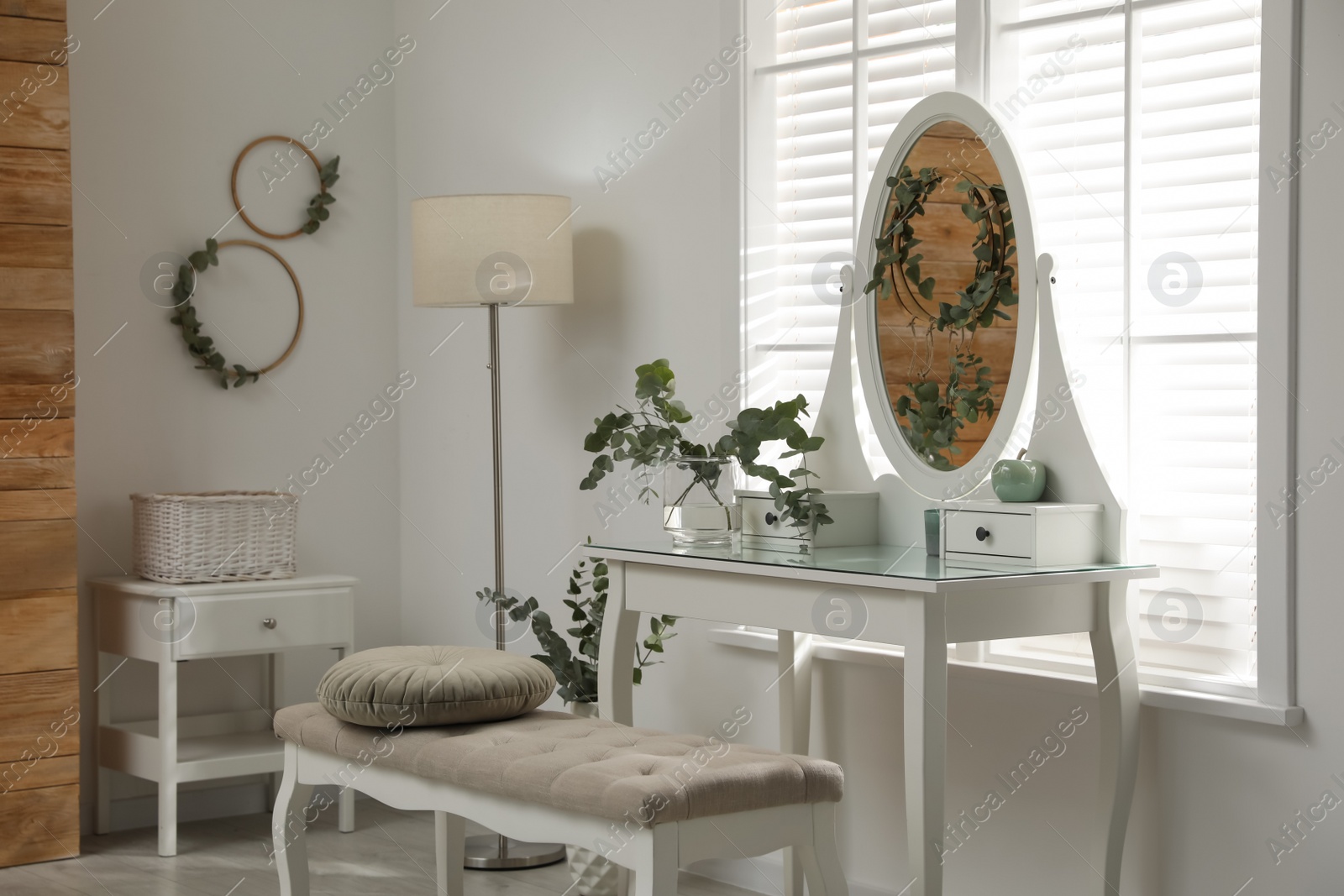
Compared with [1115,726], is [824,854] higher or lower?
lower

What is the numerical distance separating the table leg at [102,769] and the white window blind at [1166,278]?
2.39 meters

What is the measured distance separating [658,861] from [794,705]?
1.08 metres

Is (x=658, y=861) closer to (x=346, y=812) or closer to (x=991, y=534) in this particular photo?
(x=991, y=534)

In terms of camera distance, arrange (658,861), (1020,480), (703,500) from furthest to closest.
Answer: (703,500), (1020,480), (658,861)

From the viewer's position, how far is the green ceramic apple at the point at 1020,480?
248 cm

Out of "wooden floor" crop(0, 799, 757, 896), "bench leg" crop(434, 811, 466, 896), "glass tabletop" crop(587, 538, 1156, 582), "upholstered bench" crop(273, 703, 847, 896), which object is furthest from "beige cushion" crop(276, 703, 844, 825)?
"wooden floor" crop(0, 799, 757, 896)

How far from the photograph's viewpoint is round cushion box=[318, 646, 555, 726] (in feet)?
7.70

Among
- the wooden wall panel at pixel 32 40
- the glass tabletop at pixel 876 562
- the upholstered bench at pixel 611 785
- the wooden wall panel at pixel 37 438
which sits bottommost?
the upholstered bench at pixel 611 785

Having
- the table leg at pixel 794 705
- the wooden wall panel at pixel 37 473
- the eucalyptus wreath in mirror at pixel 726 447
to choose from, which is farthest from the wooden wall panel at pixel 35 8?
the table leg at pixel 794 705

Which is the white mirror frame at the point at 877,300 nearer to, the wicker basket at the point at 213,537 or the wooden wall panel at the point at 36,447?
the wicker basket at the point at 213,537

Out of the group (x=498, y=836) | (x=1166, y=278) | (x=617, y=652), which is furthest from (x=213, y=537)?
(x=1166, y=278)

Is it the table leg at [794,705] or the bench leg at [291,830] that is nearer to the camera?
the bench leg at [291,830]

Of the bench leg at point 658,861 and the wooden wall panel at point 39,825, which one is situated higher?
the bench leg at point 658,861

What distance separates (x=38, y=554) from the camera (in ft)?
10.9
